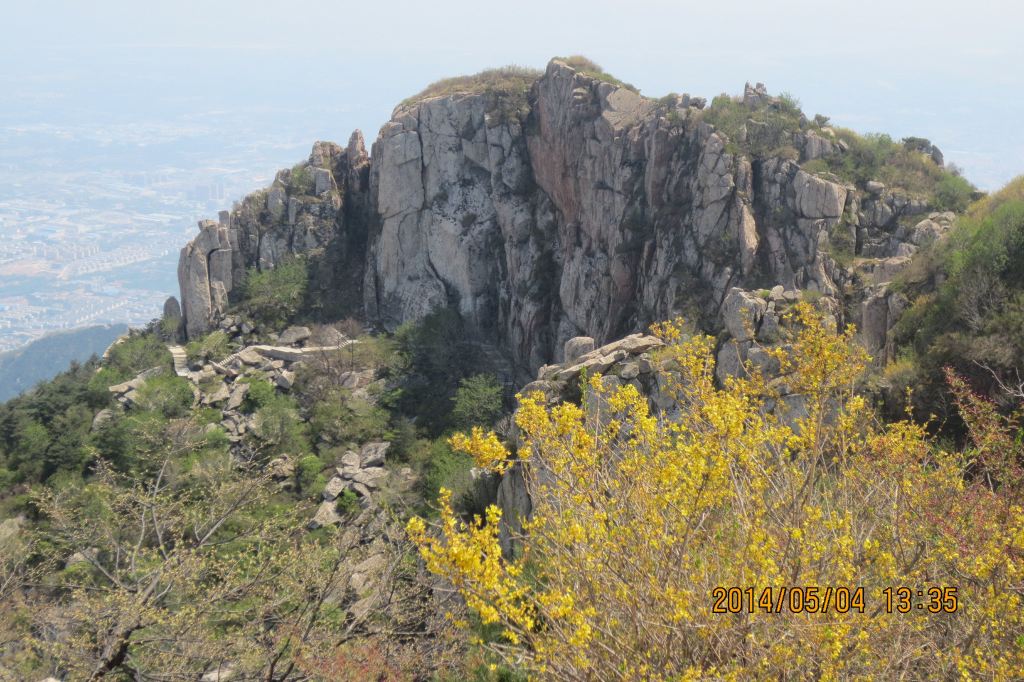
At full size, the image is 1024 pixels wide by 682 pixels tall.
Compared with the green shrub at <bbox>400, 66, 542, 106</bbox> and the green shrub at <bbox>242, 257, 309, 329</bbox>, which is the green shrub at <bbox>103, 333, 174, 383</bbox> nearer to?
the green shrub at <bbox>242, 257, 309, 329</bbox>

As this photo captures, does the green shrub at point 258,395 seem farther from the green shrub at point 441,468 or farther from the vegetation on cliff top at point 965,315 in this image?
the vegetation on cliff top at point 965,315

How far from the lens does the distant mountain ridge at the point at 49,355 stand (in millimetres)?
96188

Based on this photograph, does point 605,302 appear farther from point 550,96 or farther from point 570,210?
point 550,96

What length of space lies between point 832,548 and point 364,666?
31.1 feet

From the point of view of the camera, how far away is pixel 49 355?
102 metres

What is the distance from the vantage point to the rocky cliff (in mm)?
24500

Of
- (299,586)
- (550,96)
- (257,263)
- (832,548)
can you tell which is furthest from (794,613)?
(257,263)

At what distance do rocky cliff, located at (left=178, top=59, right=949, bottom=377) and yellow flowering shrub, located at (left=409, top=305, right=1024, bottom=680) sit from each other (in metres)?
14.7

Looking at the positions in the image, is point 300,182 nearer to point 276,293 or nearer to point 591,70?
point 276,293

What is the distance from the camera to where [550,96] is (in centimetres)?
3481

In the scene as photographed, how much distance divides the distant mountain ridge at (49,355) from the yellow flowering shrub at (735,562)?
106 meters

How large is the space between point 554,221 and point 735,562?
99.9ft

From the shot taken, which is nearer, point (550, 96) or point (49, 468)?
point (49, 468)

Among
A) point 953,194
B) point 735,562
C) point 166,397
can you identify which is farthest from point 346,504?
point 953,194
